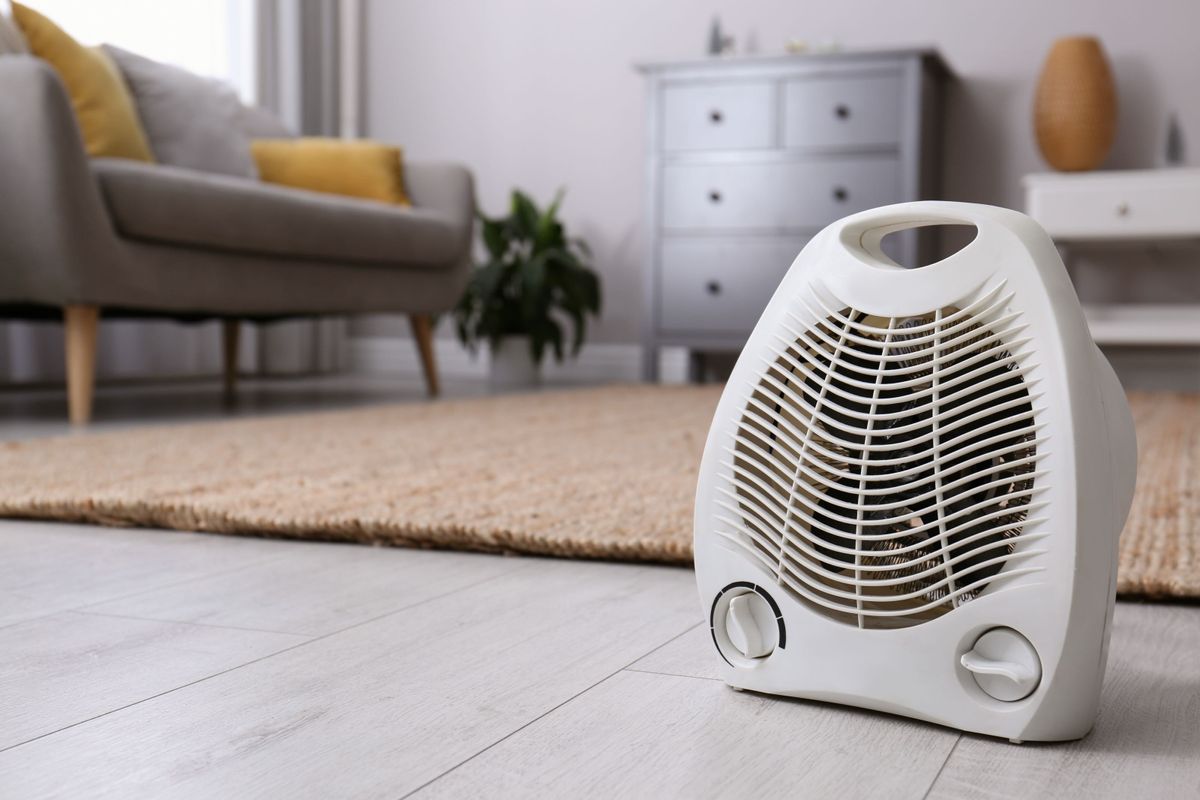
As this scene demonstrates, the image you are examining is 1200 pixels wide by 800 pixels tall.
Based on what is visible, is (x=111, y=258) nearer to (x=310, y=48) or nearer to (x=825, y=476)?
(x=825, y=476)

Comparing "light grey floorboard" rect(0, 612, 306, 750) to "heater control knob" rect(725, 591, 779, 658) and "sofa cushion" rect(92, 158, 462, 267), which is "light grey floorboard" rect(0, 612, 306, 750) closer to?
"heater control knob" rect(725, 591, 779, 658)

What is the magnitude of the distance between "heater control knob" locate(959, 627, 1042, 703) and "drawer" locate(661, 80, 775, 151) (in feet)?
10.2

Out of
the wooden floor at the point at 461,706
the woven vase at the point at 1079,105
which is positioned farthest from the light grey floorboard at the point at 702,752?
the woven vase at the point at 1079,105

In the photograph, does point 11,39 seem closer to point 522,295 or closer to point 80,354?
point 80,354

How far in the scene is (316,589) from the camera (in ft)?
2.97

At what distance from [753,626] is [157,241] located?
2037 millimetres

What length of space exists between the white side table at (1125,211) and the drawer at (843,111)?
0.43 meters

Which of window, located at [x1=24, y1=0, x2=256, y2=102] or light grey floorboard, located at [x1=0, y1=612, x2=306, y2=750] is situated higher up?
window, located at [x1=24, y1=0, x2=256, y2=102]

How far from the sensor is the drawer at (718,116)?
3539mm

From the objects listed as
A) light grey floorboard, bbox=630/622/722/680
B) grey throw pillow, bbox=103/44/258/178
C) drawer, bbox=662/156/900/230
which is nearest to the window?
grey throw pillow, bbox=103/44/258/178

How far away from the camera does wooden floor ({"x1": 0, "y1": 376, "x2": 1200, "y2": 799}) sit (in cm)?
53

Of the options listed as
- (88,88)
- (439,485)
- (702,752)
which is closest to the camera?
(702,752)

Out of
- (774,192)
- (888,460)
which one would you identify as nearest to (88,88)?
(774,192)

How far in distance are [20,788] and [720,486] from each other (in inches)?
13.8
